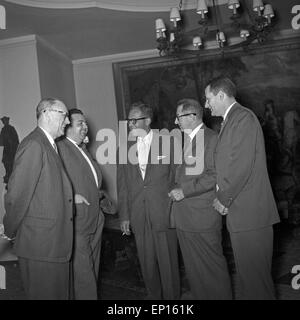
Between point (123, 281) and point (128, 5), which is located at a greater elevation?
point (128, 5)

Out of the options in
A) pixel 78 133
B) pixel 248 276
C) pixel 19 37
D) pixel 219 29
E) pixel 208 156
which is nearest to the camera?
pixel 248 276

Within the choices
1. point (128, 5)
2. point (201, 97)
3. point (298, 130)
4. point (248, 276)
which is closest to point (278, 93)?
point (298, 130)

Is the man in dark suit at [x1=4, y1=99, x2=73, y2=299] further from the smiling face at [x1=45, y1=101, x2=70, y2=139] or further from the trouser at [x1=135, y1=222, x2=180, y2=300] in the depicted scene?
the trouser at [x1=135, y1=222, x2=180, y2=300]

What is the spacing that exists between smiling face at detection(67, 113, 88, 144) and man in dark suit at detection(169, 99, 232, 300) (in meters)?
1.09

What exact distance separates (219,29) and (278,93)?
431 centimetres

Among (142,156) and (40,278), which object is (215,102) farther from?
(40,278)

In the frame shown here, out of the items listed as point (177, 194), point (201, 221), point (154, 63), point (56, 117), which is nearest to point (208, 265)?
point (201, 221)

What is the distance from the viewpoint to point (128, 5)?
6023 mm

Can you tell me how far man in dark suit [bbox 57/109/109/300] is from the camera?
3115 mm

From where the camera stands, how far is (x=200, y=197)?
2.98 meters

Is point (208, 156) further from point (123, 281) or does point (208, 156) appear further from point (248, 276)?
point (123, 281)

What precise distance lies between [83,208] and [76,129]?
0.80m

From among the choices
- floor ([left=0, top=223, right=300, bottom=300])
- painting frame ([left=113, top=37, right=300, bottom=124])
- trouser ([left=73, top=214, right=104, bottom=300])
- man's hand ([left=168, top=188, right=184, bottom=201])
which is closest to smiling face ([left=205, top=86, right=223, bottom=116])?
man's hand ([left=168, top=188, right=184, bottom=201])

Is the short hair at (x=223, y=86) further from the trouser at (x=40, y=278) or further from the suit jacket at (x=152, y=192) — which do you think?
the trouser at (x=40, y=278)
